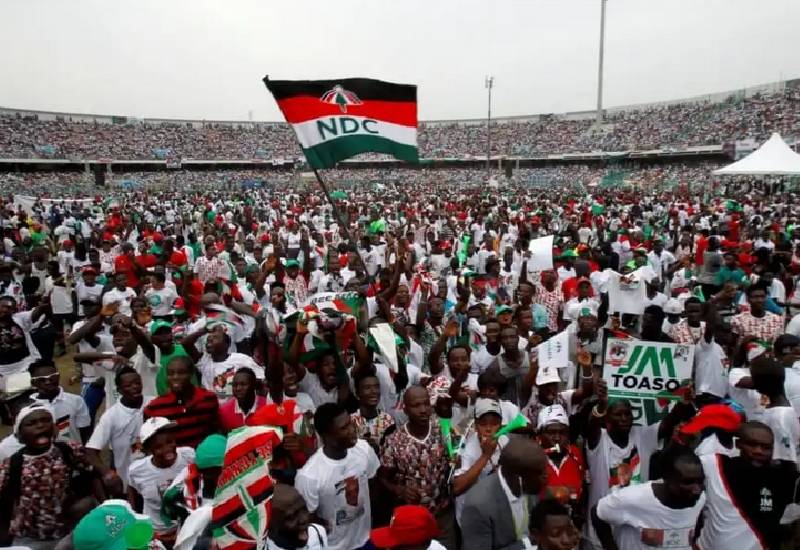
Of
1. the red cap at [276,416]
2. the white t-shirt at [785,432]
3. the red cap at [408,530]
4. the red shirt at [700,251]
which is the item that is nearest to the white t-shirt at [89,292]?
the red cap at [276,416]

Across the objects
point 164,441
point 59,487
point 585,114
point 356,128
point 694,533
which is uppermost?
point 585,114

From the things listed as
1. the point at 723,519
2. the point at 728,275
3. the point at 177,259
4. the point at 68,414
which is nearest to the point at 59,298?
the point at 177,259

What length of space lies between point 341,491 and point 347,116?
350 centimetres

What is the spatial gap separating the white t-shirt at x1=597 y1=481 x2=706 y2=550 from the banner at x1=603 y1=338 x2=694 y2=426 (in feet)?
3.31

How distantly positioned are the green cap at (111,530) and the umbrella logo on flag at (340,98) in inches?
156

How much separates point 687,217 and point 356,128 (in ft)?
49.6

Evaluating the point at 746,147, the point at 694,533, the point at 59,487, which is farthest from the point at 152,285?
the point at 746,147

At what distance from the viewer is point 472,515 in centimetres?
272

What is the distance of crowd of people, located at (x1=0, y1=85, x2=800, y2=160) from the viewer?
46.2 meters

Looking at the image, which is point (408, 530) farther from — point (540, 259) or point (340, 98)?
point (540, 259)

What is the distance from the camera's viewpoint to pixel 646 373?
3928 millimetres

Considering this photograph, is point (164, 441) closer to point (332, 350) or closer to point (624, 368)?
point (332, 350)

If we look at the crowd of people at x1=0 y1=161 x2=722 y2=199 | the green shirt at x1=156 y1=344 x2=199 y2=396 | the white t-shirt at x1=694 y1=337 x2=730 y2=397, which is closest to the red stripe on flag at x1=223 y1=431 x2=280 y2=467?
the green shirt at x1=156 y1=344 x2=199 y2=396

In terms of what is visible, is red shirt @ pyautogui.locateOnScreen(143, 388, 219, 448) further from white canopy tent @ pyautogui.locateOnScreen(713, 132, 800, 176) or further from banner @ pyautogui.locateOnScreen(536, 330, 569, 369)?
white canopy tent @ pyautogui.locateOnScreen(713, 132, 800, 176)
